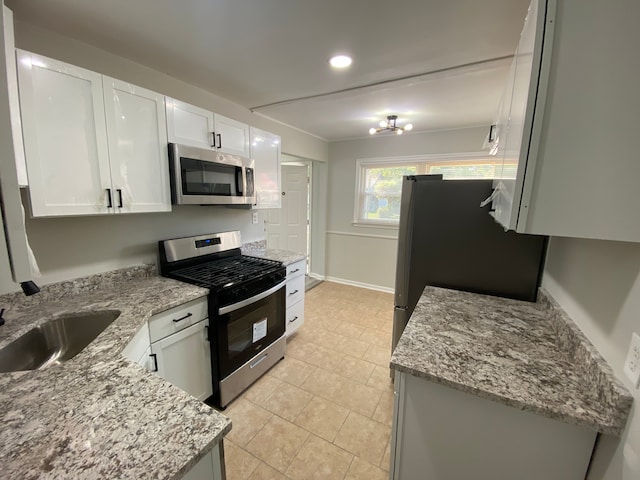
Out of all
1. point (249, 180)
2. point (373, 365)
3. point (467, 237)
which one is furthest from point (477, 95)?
point (373, 365)

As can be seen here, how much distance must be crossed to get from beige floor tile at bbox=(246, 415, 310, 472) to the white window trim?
3030mm

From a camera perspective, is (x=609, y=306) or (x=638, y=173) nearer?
(x=638, y=173)

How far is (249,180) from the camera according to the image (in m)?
2.35

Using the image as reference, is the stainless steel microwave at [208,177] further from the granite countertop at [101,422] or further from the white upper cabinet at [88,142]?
the granite countertop at [101,422]

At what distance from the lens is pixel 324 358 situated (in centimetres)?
258

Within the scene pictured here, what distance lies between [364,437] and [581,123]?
6.40ft

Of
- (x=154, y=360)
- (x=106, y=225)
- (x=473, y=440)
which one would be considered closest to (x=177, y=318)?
(x=154, y=360)

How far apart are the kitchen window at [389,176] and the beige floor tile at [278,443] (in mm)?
3056

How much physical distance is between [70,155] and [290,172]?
3.46 m

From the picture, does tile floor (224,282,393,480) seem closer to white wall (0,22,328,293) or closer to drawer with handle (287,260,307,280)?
drawer with handle (287,260,307,280)

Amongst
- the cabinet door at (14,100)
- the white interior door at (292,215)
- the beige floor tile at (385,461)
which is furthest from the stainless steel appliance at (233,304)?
the white interior door at (292,215)

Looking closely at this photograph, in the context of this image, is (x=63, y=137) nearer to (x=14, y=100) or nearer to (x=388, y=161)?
(x=14, y=100)

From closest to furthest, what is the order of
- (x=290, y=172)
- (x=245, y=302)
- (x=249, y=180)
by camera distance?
1. (x=245, y=302)
2. (x=249, y=180)
3. (x=290, y=172)

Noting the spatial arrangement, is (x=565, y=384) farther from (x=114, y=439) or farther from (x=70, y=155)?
(x=70, y=155)
